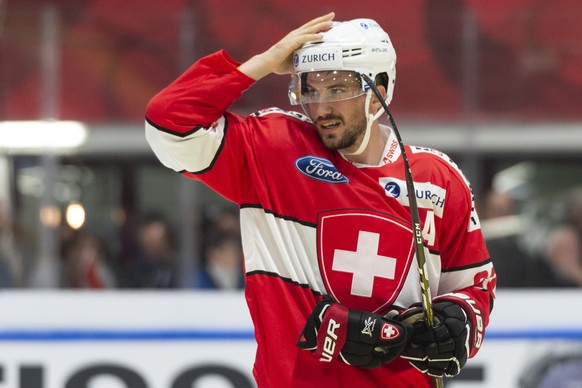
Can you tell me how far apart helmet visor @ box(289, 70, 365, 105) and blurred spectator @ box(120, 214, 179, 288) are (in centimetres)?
258

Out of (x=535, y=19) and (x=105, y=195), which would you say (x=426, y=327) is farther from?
(x=535, y=19)

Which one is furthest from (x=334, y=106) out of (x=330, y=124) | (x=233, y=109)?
(x=233, y=109)

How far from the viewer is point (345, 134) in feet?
6.47

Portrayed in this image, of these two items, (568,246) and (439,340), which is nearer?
(439,340)

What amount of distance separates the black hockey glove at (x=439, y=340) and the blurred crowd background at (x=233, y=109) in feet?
8.50

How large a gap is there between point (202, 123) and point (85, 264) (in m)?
2.85

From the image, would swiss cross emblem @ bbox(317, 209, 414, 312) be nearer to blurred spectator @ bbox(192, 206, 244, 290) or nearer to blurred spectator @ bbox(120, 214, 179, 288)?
blurred spectator @ bbox(192, 206, 244, 290)

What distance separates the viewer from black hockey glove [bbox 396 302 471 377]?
6.23ft

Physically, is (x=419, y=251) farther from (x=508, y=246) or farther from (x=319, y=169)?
(x=508, y=246)

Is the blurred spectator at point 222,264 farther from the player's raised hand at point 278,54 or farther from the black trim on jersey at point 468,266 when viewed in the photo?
the player's raised hand at point 278,54

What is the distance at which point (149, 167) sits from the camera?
5020 millimetres

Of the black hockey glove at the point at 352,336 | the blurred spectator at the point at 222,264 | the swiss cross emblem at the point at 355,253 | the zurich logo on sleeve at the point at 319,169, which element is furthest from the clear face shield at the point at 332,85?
the blurred spectator at the point at 222,264

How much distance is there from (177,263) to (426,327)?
110 inches

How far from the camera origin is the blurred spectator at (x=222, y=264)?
14.2 ft
